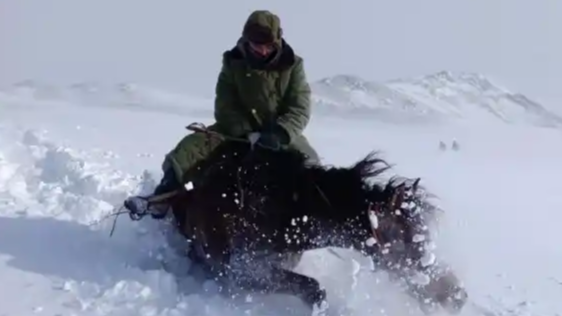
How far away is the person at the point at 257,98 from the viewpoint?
4.54 metres

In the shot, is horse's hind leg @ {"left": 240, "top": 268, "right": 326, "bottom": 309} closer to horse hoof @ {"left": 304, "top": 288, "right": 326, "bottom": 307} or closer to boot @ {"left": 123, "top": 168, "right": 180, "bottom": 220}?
horse hoof @ {"left": 304, "top": 288, "right": 326, "bottom": 307}

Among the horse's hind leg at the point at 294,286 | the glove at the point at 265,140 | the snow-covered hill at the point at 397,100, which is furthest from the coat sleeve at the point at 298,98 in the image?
the snow-covered hill at the point at 397,100

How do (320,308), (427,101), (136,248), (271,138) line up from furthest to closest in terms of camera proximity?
(427,101), (136,248), (271,138), (320,308)

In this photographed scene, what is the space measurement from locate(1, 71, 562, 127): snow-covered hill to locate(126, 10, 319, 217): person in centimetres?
1651

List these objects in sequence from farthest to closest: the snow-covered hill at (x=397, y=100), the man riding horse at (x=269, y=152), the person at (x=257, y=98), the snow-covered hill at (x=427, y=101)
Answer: the snow-covered hill at (x=427, y=101) < the snow-covered hill at (x=397, y=100) < the person at (x=257, y=98) < the man riding horse at (x=269, y=152)

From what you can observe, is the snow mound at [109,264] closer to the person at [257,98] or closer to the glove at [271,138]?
the person at [257,98]

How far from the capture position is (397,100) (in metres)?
33.4

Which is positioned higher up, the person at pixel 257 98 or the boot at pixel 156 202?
the person at pixel 257 98

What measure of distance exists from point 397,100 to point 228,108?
94.9ft

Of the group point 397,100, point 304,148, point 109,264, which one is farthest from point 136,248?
point 397,100

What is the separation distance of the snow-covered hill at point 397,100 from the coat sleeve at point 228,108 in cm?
1641

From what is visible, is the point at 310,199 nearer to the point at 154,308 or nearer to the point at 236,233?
the point at 236,233

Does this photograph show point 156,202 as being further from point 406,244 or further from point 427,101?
point 427,101

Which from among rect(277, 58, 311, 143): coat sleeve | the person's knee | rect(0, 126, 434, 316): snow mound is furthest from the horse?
rect(277, 58, 311, 143): coat sleeve
